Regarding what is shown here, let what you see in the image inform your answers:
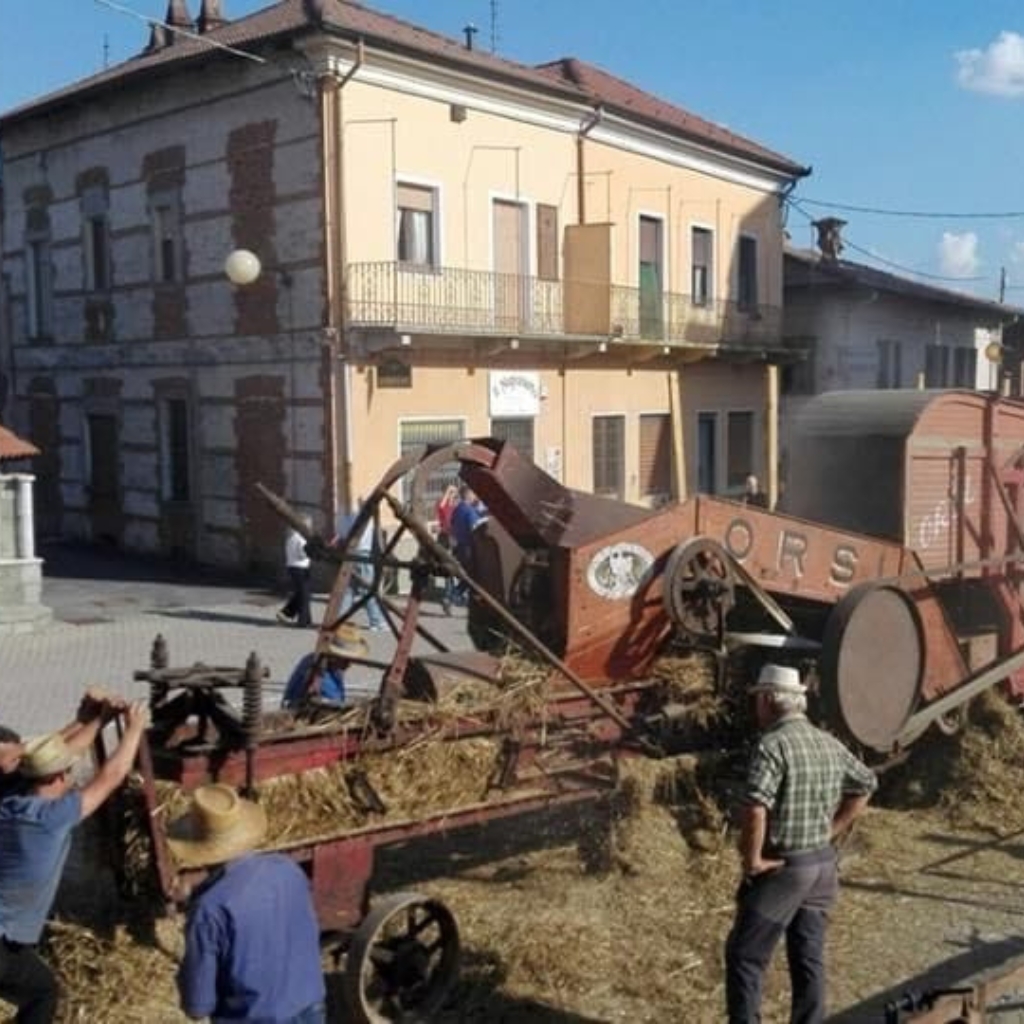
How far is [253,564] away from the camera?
822 inches

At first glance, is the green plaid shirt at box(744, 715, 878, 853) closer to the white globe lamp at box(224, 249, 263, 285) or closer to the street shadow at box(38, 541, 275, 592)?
the white globe lamp at box(224, 249, 263, 285)

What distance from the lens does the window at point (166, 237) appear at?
851 inches

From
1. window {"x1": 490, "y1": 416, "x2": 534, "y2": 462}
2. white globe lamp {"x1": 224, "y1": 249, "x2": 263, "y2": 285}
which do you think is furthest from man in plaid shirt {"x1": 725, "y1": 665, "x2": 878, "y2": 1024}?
→ window {"x1": 490, "y1": 416, "x2": 534, "y2": 462}

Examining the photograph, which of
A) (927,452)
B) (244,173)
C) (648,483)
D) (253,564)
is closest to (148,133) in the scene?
(244,173)

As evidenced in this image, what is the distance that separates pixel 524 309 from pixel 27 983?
17499 mm

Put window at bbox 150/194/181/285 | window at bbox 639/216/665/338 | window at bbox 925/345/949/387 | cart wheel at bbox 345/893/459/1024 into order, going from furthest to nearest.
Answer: window at bbox 925/345/949/387 < window at bbox 639/216/665/338 < window at bbox 150/194/181/285 < cart wheel at bbox 345/893/459/1024

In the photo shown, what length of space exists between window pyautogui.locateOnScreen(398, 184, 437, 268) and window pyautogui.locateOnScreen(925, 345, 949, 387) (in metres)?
16.3

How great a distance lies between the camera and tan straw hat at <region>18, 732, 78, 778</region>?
4938 mm

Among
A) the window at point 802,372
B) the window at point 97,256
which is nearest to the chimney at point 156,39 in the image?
the window at point 97,256

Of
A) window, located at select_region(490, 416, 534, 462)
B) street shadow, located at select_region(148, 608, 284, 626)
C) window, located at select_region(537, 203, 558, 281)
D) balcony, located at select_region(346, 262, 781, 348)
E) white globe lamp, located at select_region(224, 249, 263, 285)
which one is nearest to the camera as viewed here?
street shadow, located at select_region(148, 608, 284, 626)

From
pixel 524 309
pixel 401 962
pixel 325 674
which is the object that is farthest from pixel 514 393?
pixel 401 962

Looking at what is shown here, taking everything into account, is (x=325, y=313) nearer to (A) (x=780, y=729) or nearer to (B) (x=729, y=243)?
(B) (x=729, y=243)

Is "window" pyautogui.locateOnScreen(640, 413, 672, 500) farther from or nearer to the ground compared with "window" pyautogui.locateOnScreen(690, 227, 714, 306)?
nearer to the ground

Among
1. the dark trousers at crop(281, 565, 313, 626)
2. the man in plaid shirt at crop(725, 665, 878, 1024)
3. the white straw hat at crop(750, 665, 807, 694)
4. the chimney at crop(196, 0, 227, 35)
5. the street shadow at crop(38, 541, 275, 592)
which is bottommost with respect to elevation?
the street shadow at crop(38, 541, 275, 592)
